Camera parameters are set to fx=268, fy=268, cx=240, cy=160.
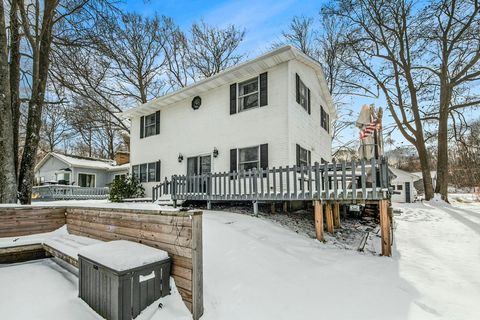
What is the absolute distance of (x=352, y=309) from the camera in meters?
2.94

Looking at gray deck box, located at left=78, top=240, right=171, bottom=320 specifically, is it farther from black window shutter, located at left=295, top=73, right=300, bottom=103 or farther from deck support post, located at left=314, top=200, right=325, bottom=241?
black window shutter, located at left=295, top=73, right=300, bottom=103

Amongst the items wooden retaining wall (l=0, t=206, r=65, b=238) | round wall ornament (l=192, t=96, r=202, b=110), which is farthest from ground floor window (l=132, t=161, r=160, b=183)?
wooden retaining wall (l=0, t=206, r=65, b=238)

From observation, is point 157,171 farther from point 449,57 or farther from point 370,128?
point 449,57

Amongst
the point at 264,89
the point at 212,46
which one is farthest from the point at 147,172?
the point at 212,46

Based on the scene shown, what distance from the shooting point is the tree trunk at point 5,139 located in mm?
6523

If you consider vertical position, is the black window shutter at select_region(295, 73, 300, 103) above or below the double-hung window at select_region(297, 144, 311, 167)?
above

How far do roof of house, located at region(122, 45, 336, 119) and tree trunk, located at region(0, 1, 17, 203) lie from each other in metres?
5.62

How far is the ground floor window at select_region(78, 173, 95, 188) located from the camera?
22.1 metres

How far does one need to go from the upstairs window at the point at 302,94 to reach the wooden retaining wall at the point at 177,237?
24.1ft

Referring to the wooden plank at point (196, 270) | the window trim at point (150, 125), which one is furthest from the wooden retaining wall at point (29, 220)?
the window trim at point (150, 125)

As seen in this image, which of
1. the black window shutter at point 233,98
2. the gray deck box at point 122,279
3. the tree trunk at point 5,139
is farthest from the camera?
the black window shutter at point 233,98

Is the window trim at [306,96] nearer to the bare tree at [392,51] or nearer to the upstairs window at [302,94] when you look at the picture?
the upstairs window at [302,94]

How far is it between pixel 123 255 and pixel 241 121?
7366mm

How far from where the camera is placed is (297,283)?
140 inches
